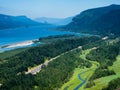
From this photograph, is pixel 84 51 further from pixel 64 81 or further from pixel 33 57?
pixel 64 81

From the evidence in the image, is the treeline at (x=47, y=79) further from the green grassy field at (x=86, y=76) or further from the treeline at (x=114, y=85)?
the treeline at (x=114, y=85)

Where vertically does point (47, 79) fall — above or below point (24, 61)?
below

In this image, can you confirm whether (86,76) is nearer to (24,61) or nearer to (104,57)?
(24,61)

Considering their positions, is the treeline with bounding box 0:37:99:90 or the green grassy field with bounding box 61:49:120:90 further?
the treeline with bounding box 0:37:99:90

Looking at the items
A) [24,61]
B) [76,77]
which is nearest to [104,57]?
[76,77]

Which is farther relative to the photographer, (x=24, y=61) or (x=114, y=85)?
(x=24, y=61)

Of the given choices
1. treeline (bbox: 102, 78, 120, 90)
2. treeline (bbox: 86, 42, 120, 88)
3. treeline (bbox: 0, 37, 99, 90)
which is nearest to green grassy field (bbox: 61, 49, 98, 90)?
treeline (bbox: 86, 42, 120, 88)

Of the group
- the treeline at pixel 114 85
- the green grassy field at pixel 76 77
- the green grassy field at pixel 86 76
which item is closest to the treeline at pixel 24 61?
the green grassy field at pixel 76 77

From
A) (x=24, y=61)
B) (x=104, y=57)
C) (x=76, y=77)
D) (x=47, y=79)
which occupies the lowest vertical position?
(x=104, y=57)

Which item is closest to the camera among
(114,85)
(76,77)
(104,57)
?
(114,85)

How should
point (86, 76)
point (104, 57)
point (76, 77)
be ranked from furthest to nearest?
1. point (104, 57)
2. point (86, 76)
3. point (76, 77)

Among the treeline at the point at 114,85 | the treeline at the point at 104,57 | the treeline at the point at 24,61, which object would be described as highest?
the treeline at the point at 24,61

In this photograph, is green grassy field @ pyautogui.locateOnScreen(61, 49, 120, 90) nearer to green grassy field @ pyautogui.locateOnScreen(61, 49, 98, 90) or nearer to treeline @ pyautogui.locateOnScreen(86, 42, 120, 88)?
green grassy field @ pyautogui.locateOnScreen(61, 49, 98, 90)
